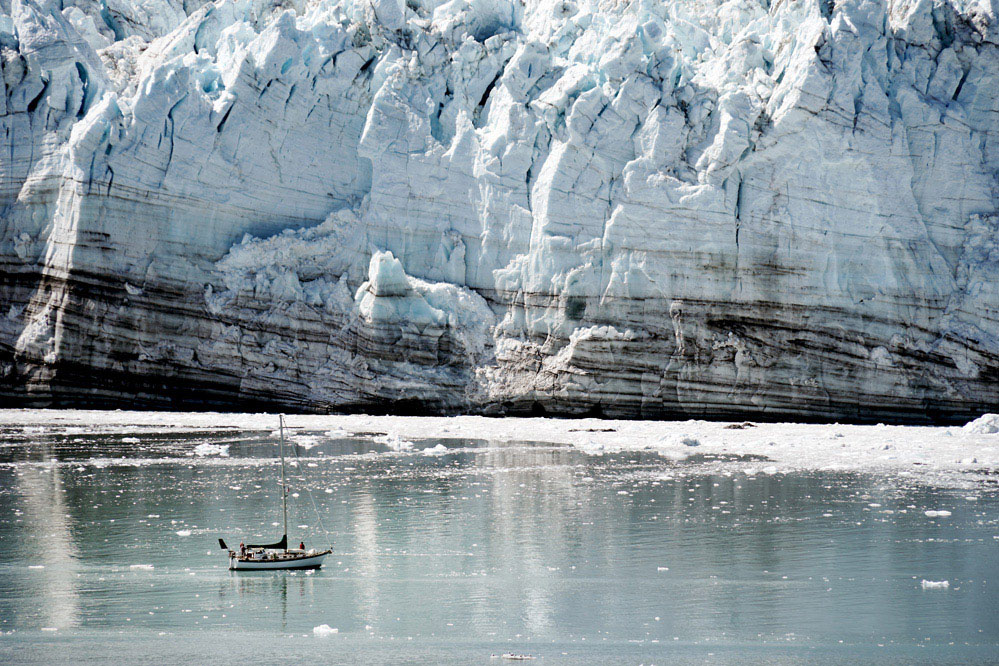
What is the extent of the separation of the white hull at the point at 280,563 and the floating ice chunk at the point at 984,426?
1163 cm

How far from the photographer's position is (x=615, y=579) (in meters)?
8.05

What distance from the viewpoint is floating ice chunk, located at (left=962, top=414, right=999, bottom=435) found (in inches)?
629

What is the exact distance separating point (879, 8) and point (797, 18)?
1497mm

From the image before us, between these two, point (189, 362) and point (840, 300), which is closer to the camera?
point (840, 300)

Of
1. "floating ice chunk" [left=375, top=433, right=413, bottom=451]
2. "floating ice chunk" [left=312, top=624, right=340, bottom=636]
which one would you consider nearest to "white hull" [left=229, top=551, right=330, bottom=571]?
"floating ice chunk" [left=312, top=624, right=340, bottom=636]

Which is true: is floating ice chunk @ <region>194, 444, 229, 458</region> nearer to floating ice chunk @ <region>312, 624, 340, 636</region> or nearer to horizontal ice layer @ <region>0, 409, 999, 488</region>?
horizontal ice layer @ <region>0, 409, 999, 488</region>

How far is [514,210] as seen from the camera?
19938 millimetres

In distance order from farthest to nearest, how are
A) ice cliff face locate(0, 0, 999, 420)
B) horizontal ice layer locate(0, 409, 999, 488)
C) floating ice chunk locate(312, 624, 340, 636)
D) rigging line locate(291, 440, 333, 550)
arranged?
ice cliff face locate(0, 0, 999, 420) → horizontal ice layer locate(0, 409, 999, 488) → rigging line locate(291, 440, 333, 550) → floating ice chunk locate(312, 624, 340, 636)

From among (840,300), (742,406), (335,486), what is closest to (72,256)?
(335,486)

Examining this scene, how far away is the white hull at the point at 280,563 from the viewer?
27.7ft

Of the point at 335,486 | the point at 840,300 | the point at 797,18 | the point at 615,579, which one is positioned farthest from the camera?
the point at 797,18

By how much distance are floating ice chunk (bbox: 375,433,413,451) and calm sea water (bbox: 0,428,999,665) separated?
6.72 ft

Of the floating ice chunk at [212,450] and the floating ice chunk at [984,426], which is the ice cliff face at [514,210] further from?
the floating ice chunk at [212,450]

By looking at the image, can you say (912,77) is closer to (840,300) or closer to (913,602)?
(840,300)
